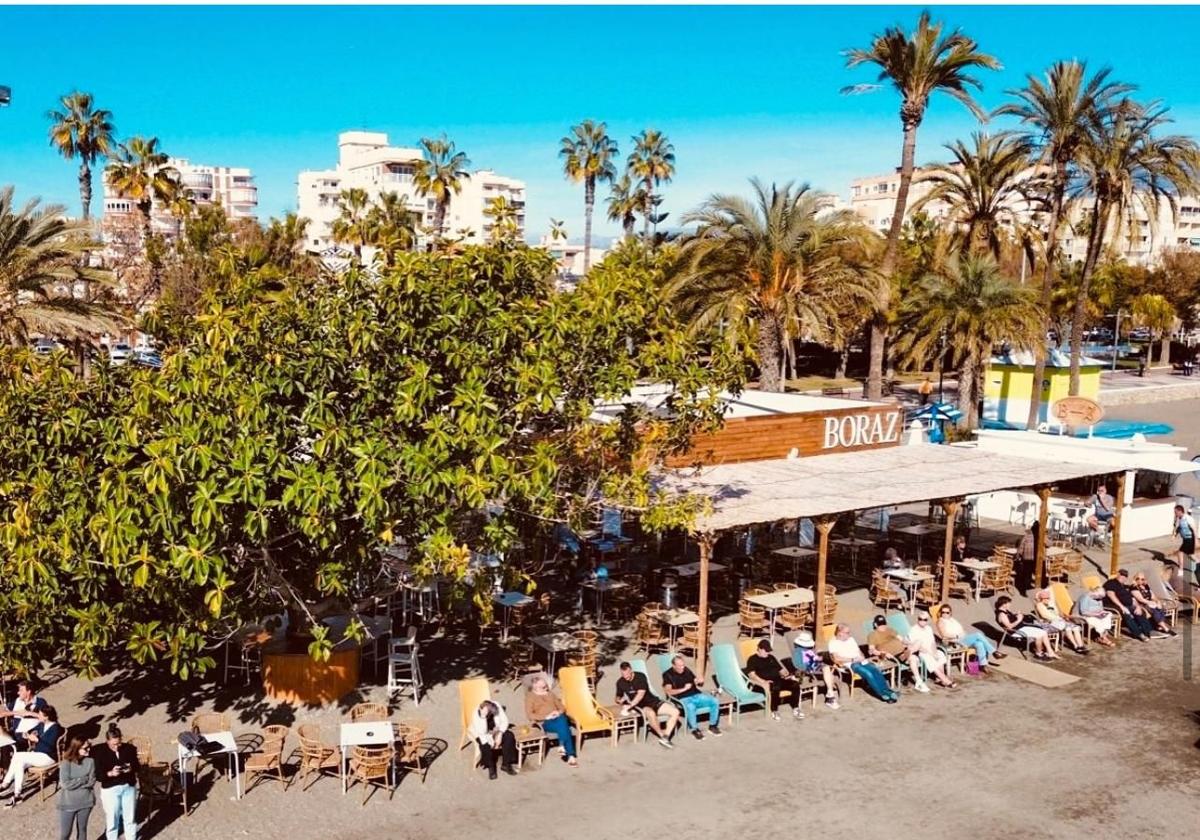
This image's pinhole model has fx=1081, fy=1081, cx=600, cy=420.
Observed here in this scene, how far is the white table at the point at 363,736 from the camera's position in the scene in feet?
36.8

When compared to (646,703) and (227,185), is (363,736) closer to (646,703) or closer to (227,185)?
(646,703)

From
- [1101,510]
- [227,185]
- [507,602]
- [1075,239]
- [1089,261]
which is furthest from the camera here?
[227,185]

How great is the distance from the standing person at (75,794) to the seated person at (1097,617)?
14299mm

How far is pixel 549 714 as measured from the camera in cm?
1239

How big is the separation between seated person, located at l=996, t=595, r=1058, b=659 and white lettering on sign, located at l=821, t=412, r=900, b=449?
4.81 metres

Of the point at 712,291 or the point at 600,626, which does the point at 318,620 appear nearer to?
the point at 600,626

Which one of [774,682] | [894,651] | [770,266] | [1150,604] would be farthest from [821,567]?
[770,266]

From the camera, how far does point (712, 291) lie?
3136cm

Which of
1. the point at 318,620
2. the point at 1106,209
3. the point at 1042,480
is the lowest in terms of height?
the point at 318,620

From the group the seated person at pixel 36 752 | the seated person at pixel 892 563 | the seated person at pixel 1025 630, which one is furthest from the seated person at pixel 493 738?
the seated person at pixel 892 563

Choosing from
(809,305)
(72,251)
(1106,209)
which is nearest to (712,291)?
(809,305)

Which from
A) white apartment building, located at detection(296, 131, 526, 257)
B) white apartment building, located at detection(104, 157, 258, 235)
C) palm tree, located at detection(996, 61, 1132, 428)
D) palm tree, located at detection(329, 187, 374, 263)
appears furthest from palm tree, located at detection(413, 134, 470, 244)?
white apartment building, located at detection(104, 157, 258, 235)

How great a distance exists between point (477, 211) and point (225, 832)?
12534 cm

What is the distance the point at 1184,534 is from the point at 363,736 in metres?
18.2
